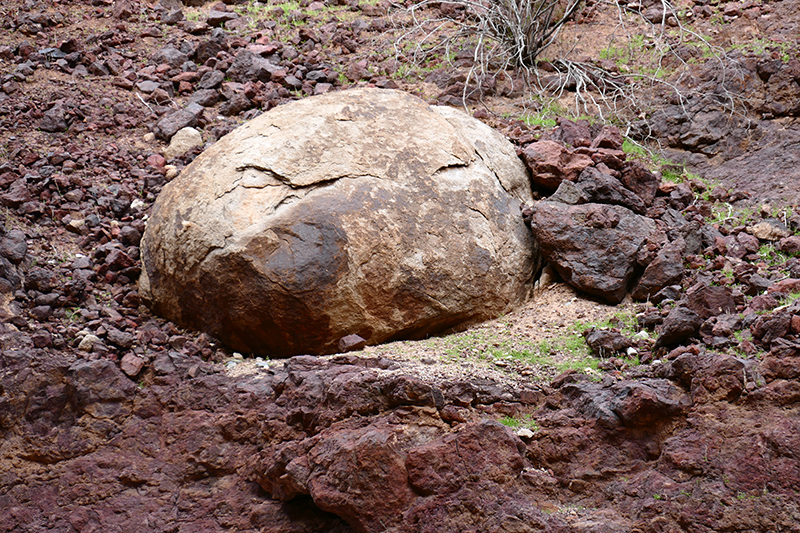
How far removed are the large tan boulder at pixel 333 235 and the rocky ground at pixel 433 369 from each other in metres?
0.19

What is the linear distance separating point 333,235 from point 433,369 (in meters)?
Result: 0.94

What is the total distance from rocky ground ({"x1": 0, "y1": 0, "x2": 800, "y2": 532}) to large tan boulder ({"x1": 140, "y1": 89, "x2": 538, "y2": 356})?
19 centimetres

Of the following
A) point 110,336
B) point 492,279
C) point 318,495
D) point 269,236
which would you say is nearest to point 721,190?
point 492,279

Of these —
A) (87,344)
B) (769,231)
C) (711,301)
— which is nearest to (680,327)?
(711,301)

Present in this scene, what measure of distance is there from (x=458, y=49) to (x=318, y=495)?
502 cm

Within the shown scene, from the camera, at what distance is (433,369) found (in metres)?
2.94

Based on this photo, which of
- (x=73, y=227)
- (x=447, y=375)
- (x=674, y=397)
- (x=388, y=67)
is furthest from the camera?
(x=388, y=67)

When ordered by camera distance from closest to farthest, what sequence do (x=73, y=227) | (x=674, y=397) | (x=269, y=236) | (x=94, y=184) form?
(x=674, y=397) → (x=269, y=236) → (x=73, y=227) → (x=94, y=184)

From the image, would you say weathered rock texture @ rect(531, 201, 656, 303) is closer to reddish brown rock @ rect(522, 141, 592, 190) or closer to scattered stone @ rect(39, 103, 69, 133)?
reddish brown rock @ rect(522, 141, 592, 190)

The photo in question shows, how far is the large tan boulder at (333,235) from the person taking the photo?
11.3 feet

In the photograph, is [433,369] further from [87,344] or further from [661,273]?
[87,344]

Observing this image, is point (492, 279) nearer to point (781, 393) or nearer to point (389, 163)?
point (389, 163)

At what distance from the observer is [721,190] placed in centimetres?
462

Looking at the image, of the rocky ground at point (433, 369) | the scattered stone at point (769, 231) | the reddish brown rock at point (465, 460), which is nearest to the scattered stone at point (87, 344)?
the rocky ground at point (433, 369)
